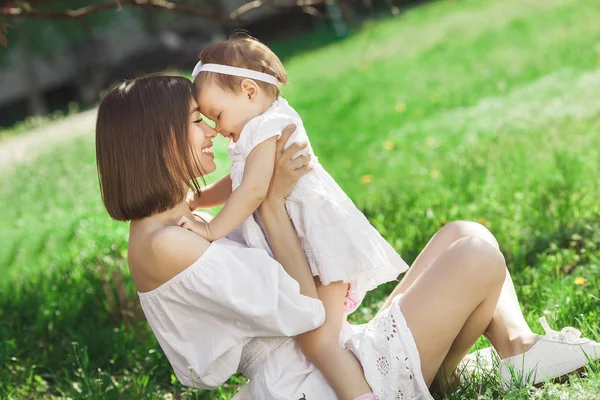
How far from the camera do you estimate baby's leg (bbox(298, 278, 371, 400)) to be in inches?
101

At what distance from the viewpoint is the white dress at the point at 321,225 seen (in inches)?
108

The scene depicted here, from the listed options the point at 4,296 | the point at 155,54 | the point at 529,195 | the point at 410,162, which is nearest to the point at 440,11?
the point at 155,54

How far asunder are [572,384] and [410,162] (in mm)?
4394

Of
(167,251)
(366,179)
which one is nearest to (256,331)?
(167,251)

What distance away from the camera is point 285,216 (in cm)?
274

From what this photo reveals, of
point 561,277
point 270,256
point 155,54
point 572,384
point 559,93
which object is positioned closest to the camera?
point 572,384

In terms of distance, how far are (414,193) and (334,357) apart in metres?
3.18

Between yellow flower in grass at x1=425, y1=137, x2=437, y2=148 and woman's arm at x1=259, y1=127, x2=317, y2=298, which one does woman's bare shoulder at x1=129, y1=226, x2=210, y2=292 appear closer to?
woman's arm at x1=259, y1=127, x2=317, y2=298

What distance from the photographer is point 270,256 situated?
2.72 meters

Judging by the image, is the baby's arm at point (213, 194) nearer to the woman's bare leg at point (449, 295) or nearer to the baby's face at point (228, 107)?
the baby's face at point (228, 107)

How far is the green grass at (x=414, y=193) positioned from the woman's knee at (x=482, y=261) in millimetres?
364

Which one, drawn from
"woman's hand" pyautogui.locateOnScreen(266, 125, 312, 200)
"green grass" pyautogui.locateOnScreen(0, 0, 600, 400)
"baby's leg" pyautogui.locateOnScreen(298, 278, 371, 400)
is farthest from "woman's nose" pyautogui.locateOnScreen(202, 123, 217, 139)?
"green grass" pyautogui.locateOnScreen(0, 0, 600, 400)

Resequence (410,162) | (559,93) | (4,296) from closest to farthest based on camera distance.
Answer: (4,296), (410,162), (559,93)

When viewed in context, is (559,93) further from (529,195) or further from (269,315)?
(269,315)
